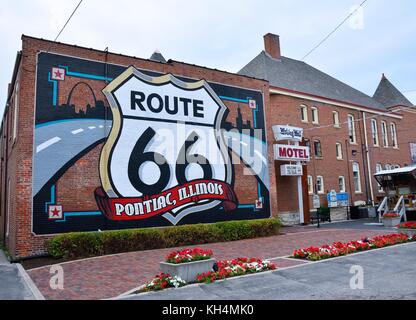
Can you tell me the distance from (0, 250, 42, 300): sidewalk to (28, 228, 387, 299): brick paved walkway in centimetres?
22

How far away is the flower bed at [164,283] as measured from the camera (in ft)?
25.5

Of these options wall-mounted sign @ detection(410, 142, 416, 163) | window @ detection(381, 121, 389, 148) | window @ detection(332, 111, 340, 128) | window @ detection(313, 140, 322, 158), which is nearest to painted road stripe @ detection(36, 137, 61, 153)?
window @ detection(313, 140, 322, 158)

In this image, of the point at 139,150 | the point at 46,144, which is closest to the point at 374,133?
the point at 139,150

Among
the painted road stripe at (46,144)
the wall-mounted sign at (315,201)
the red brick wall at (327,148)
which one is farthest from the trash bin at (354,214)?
the painted road stripe at (46,144)

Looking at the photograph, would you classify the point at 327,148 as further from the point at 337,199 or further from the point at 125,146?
the point at 125,146

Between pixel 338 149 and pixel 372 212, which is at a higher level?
pixel 338 149

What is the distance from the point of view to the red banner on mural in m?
14.4

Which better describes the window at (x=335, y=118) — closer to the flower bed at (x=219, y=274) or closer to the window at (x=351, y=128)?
the window at (x=351, y=128)

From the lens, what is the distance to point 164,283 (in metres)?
7.91

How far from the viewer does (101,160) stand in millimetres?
14578

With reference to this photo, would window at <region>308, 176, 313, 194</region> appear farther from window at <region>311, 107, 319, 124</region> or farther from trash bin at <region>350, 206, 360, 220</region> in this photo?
window at <region>311, 107, 319, 124</region>

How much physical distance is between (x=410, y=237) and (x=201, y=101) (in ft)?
34.6

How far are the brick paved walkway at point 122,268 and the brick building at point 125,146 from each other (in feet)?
7.30

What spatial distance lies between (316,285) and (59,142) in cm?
1035
